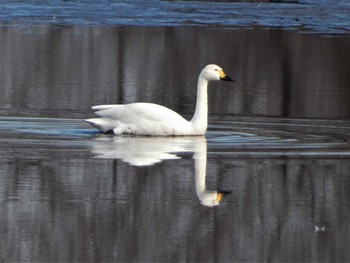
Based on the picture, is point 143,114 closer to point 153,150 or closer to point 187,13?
point 153,150

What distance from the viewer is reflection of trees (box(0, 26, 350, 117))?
17.2 meters

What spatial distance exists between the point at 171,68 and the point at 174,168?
12.1 meters

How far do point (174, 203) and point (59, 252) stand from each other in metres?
1.69

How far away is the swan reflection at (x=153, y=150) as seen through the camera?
36.1ft

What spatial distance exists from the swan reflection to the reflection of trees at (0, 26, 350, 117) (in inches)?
92.9

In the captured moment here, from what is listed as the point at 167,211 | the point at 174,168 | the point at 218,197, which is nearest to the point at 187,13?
the point at 174,168

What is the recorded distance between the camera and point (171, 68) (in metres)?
22.9

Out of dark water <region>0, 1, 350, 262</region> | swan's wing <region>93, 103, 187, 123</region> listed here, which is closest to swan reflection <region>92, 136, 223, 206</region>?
dark water <region>0, 1, 350, 262</region>

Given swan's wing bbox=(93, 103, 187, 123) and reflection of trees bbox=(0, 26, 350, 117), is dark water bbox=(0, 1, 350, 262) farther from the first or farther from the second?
swan's wing bbox=(93, 103, 187, 123)

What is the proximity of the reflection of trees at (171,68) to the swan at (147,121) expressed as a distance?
165 centimetres

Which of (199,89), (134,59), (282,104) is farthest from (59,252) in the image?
(134,59)

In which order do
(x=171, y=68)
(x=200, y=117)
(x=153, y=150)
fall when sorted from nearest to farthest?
(x=153, y=150), (x=200, y=117), (x=171, y=68)

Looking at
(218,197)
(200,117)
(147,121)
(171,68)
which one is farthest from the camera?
(171,68)

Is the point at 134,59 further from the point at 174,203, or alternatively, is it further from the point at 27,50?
the point at 174,203
